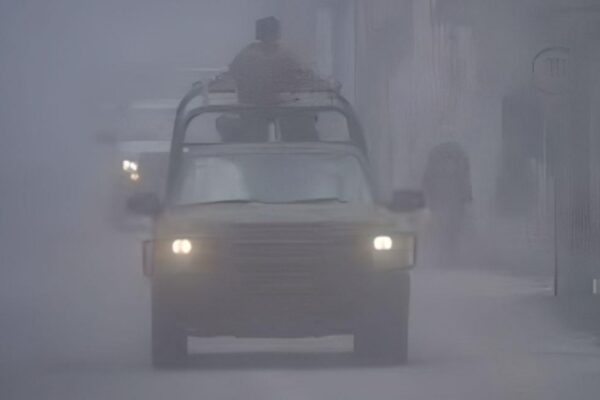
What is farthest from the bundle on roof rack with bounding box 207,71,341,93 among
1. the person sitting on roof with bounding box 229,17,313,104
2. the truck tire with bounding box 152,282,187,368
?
the truck tire with bounding box 152,282,187,368

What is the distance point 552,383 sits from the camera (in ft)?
48.8

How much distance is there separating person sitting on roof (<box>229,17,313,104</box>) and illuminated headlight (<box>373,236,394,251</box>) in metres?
4.52

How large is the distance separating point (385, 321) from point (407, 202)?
981 mm

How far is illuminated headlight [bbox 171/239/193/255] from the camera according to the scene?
50.6 ft

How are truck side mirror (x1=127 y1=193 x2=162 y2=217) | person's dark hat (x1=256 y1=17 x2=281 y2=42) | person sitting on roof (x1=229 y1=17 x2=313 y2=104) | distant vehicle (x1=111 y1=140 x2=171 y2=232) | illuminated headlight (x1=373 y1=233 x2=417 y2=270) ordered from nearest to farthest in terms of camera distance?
illuminated headlight (x1=373 y1=233 x2=417 y2=270)
truck side mirror (x1=127 y1=193 x2=162 y2=217)
person sitting on roof (x1=229 y1=17 x2=313 y2=104)
person's dark hat (x1=256 y1=17 x2=281 y2=42)
distant vehicle (x1=111 y1=140 x2=171 y2=232)

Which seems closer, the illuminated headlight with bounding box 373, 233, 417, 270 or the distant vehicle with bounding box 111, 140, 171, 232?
the illuminated headlight with bounding box 373, 233, 417, 270

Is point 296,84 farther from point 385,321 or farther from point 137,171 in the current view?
point 385,321

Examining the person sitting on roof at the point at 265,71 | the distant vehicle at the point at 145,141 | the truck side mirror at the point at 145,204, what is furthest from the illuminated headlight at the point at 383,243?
the distant vehicle at the point at 145,141

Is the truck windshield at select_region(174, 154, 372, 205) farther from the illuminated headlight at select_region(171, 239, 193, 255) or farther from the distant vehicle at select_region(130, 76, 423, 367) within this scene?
the illuminated headlight at select_region(171, 239, 193, 255)

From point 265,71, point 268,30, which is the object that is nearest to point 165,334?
point 265,71

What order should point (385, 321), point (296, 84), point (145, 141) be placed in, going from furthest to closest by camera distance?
point (145, 141) < point (296, 84) < point (385, 321)

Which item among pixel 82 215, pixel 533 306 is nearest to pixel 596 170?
pixel 533 306

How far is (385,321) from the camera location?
51.6ft

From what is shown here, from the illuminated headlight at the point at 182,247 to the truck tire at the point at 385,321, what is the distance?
1.25m
